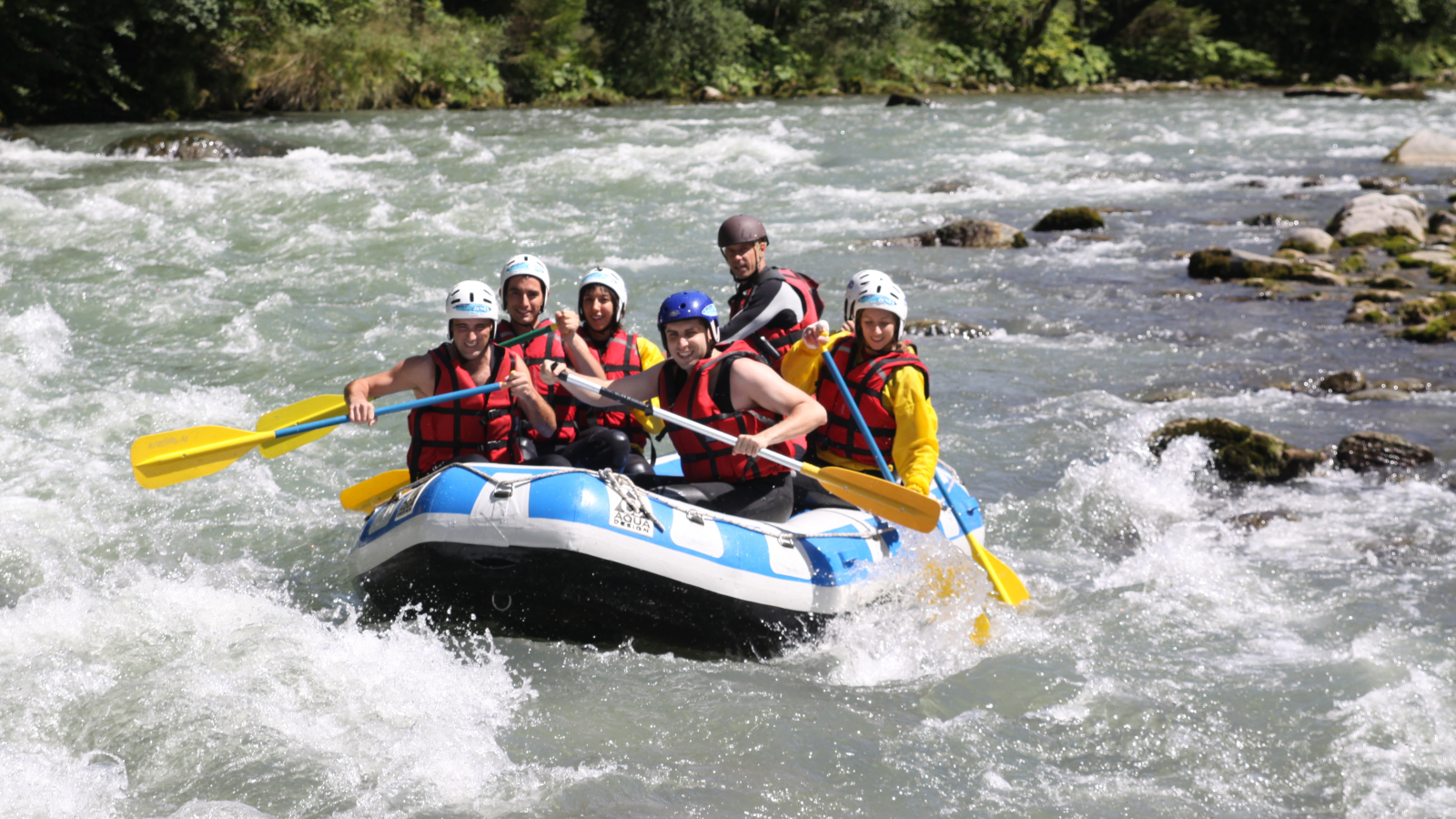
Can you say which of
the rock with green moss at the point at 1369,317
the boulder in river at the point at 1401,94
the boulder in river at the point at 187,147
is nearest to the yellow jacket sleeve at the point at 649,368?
the rock with green moss at the point at 1369,317

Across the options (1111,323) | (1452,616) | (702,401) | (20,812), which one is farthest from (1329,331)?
(20,812)

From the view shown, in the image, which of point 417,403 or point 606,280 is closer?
point 417,403

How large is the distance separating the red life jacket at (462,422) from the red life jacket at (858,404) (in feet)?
4.05

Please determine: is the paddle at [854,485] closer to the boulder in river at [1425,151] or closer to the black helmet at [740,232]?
the black helmet at [740,232]

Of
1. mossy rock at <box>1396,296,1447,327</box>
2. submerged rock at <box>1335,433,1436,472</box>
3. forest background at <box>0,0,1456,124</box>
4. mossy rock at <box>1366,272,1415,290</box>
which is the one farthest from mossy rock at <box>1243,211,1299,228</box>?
forest background at <box>0,0,1456,124</box>

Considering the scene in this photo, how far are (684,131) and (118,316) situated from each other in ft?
38.0

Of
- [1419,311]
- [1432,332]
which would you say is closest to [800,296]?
[1432,332]

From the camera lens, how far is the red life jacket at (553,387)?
502cm

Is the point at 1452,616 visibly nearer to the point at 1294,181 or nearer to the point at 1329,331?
the point at 1329,331

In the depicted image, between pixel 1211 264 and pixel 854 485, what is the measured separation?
24.8 ft

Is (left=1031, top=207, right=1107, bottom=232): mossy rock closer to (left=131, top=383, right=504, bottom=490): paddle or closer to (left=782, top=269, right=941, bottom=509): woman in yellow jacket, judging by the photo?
(left=782, top=269, right=941, bottom=509): woman in yellow jacket

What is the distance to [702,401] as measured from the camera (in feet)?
15.0

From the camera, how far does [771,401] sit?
4.48m

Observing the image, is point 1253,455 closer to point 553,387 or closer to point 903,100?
point 553,387
